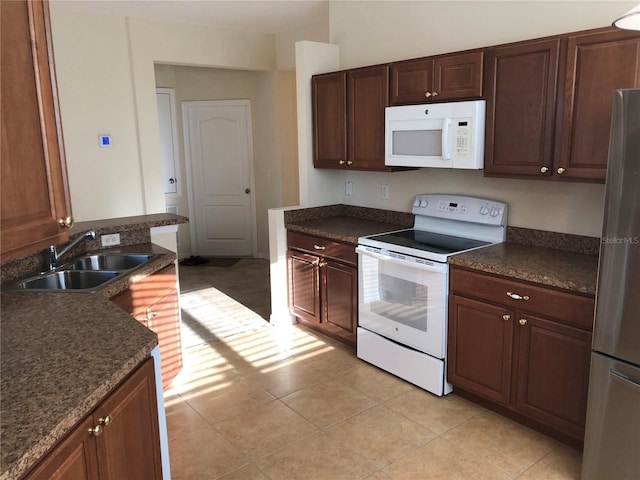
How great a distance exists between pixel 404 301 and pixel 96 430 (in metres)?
2.16

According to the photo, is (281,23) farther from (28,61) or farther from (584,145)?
(28,61)

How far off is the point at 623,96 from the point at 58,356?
85.9 inches

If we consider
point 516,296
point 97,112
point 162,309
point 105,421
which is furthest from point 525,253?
point 97,112

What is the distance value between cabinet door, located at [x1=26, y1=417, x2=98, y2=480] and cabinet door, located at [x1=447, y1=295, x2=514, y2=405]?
6.76 ft

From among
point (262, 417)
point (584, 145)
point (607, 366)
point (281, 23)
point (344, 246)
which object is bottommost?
point (262, 417)

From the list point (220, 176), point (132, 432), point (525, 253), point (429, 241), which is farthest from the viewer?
point (220, 176)

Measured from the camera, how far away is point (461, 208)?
3482 mm

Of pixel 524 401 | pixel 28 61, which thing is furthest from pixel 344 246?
pixel 28 61

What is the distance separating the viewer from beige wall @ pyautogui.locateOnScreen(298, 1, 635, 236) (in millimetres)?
2908

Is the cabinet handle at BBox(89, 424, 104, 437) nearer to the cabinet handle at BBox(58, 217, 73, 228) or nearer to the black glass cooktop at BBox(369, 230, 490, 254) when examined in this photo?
the cabinet handle at BBox(58, 217, 73, 228)

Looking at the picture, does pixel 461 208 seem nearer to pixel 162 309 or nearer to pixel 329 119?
pixel 329 119

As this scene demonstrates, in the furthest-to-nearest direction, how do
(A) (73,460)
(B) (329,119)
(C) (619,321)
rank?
(B) (329,119) → (C) (619,321) → (A) (73,460)

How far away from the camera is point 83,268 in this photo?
2.93 metres

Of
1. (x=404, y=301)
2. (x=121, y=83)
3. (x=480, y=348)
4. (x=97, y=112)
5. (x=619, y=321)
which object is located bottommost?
(x=480, y=348)
